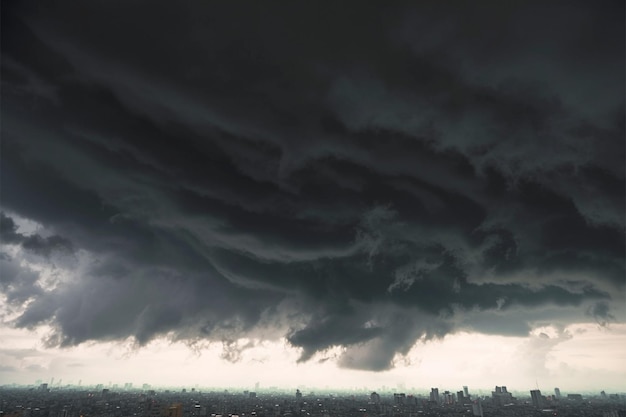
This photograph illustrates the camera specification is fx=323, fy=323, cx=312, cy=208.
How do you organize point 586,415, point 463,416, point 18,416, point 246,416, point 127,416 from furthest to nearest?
1. point 586,415
2. point 463,416
3. point 246,416
4. point 127,416
5. point 18,416

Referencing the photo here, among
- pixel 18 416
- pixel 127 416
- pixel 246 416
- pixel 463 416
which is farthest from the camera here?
pixel 463 416

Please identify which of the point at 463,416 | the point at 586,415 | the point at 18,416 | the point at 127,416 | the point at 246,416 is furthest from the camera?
the point at 586,415

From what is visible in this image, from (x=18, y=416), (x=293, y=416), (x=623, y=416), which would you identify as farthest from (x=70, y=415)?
(x=623, y=416)

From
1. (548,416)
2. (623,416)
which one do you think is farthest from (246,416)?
(623,416)

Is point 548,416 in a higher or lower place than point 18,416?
lower

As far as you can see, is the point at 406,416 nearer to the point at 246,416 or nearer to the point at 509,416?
the point at 509,416

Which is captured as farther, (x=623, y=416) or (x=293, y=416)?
(x=293, y=416)

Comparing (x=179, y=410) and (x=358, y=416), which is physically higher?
(x=179, y=410)

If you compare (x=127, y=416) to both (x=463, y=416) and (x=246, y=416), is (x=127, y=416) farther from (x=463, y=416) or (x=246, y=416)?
(x=463, y=416)

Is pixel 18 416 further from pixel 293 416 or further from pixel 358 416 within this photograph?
pixel 358 416

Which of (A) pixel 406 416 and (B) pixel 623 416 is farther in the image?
(A) pixel 406 416
